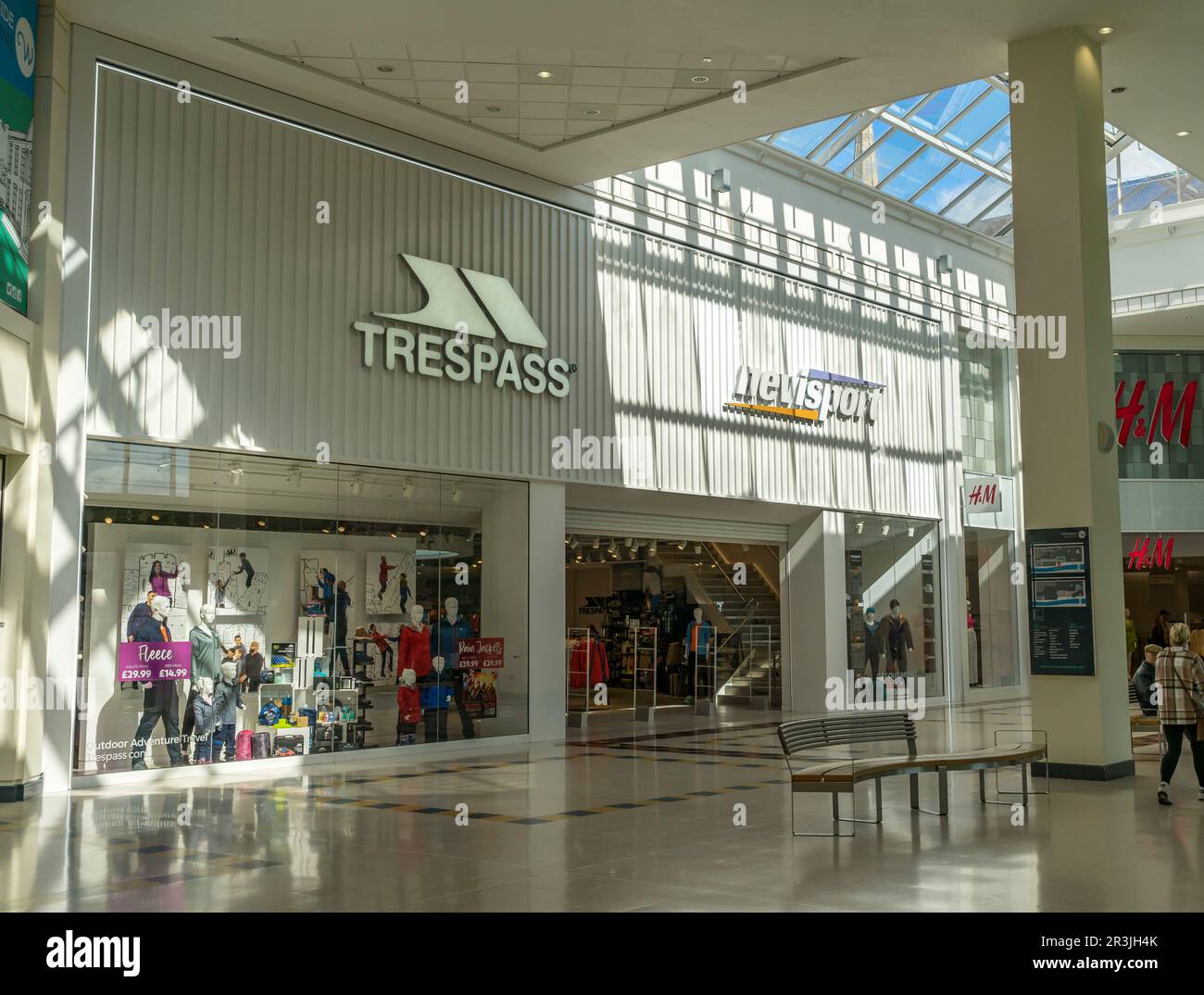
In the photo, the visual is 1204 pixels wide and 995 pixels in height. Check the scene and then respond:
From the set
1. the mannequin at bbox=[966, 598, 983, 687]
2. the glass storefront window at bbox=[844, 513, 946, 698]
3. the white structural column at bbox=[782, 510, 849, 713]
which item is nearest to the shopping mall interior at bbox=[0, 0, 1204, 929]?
the white structural column at bbox=[782, 510, 849, 713]

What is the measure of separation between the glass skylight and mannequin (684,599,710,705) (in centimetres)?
854

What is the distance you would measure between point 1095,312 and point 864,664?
10.6 metres

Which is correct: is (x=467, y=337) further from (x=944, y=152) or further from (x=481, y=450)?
(x=944, y=152)

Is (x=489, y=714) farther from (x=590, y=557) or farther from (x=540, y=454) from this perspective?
(x=590, y=557)

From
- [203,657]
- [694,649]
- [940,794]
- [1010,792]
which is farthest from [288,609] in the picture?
[694,649]

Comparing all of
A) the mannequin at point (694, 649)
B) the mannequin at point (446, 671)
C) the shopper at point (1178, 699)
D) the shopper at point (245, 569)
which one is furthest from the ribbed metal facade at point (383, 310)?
the shopper at point (1178, 699)

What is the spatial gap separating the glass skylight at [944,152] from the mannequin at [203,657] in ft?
38.1

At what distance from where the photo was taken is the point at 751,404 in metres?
18.5

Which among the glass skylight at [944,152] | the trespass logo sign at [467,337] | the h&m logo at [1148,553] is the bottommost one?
the h&m logo at [1148,553]

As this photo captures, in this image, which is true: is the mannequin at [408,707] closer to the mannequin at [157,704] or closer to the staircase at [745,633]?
the mannequin at [157,704]

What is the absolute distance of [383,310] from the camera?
44.7ft

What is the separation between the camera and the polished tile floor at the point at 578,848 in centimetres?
578

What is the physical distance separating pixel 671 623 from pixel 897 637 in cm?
526
